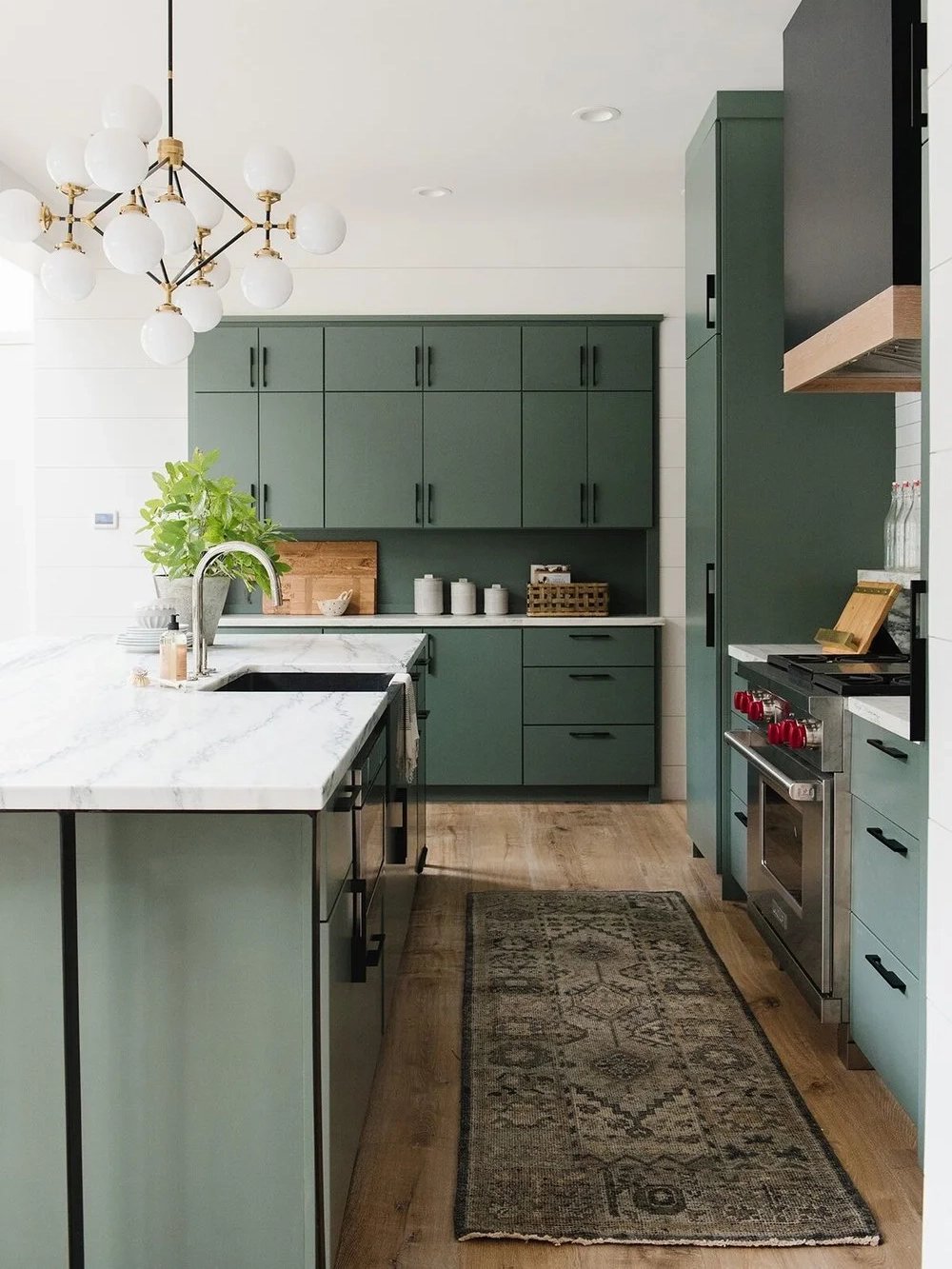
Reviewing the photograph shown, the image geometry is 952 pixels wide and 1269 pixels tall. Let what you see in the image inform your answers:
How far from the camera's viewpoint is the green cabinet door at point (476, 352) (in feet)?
18.2

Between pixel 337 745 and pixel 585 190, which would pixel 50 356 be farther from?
pixel 337 745

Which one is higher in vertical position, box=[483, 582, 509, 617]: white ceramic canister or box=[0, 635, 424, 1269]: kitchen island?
box=[483, 582, 509, 617]: white ceramic canister

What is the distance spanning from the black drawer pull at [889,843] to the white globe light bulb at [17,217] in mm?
2400

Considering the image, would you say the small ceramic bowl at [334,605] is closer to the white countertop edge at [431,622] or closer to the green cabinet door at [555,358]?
the white countertop edge at [431,622]

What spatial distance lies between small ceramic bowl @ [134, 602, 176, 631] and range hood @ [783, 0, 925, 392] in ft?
6.43

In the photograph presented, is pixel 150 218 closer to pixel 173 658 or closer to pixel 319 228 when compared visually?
pixel 319 228

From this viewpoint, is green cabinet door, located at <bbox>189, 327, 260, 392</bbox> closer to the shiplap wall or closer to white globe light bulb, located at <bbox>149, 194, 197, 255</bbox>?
the shiplap wall

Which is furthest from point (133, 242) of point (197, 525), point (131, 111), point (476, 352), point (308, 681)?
point (476, 352)

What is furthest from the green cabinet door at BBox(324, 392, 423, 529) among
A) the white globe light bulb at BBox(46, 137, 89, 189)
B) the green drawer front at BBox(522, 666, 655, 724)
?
the white globe light bulb at BBox(46, 137, 89, 189)

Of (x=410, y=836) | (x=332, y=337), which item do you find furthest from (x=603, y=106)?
(x=410, y=836)

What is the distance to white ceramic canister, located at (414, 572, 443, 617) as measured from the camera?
5.70 meters

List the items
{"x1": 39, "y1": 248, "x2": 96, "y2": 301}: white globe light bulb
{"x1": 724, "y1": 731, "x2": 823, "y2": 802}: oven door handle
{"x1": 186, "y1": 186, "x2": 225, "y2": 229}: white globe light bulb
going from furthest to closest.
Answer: {"x1": 186, "y1": 186, "x2": 225, "y2": 229}: white globe light bulb, {"x1": 39, "y1": 248, "x2": 96, "y2": 301}: white globe light bulb, {"x1": 724, "y1": 731, "x2": 823, "y2": 802}: oven door handle

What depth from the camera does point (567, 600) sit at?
5.68 meters

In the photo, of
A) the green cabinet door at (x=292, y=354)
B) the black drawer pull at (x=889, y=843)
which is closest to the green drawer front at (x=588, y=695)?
the green cabinet door at (x=292, y=354)
